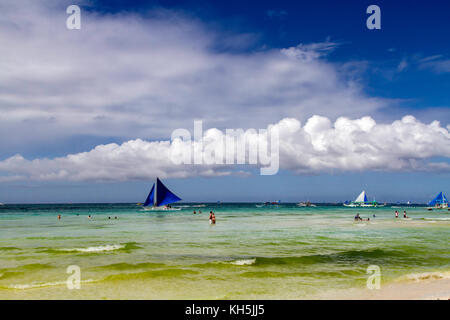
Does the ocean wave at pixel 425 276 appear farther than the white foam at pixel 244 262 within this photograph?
No

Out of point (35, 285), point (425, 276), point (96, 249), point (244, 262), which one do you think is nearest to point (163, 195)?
point (96, 249)

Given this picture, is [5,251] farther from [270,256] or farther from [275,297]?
[275,297]

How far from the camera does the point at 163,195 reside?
95875mm

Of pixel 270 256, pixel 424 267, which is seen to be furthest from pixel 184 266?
pixel 424 267

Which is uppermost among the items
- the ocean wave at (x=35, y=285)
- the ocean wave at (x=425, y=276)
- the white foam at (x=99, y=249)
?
the ocean wave at (x=35, y=285)

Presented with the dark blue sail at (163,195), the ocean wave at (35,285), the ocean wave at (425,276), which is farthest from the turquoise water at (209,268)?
the dark blue sail at (163,195)

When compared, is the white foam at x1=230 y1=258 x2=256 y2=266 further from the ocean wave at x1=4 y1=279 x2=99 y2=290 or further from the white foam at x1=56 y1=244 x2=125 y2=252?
the white foam at x1=56 y1=244 x2=125 y2=252

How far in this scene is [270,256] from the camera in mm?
23594

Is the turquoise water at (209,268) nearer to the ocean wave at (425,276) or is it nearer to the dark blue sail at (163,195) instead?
the ocean wave at (425,276)

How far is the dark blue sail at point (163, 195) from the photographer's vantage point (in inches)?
3686

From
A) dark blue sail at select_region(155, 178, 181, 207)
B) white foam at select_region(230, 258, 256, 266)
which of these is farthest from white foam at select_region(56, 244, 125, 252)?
dark blue sail at select_region(155, 178, 181, 207)

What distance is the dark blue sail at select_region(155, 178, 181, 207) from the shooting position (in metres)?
93.6
